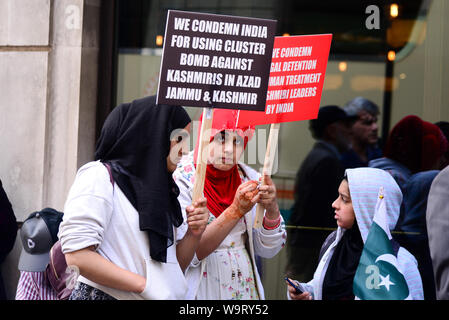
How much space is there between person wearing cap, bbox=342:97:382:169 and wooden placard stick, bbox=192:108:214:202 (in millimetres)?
2573

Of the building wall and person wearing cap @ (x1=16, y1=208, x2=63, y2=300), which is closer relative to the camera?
person wearing cap @ (x1=16, y1=208, x2=63, y2=300)

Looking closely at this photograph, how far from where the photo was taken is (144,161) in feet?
10.1

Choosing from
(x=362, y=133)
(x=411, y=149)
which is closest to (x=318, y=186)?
(x=362, y=133)

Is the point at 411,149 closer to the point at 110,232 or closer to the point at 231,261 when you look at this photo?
the point at 231,261

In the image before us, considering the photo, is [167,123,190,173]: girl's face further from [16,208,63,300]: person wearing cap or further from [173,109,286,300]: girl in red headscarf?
[16,208,63,300]: person wearing cap

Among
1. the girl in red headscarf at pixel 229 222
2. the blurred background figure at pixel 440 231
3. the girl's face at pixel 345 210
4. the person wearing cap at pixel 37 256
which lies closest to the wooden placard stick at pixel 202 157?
the girl in red headscarf at pixel 229 222

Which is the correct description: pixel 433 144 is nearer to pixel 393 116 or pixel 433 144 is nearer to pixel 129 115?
pixel 393 116

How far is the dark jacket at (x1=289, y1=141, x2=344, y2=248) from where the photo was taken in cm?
575

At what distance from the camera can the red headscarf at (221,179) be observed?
148 inches

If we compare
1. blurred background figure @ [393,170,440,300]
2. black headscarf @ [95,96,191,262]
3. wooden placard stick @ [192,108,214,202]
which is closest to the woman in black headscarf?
black headscarf @ [95,96,191,262]

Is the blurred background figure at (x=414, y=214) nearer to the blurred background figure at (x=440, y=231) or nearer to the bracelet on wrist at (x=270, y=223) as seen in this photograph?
the bracelet on wrist at (x=270, y=223)

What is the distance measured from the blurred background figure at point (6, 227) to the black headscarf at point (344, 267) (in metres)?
2.90

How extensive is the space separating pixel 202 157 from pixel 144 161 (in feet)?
1.18

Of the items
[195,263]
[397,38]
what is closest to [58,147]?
[195,263]
